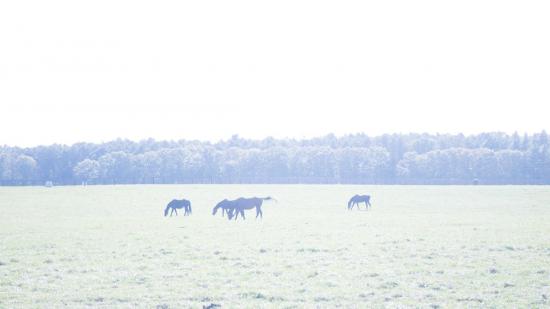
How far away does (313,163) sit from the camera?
137m

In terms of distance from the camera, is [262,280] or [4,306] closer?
[4,306]

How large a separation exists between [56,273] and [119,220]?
19.6 meters

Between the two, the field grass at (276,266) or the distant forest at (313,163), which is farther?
the distant forest at (313,163)

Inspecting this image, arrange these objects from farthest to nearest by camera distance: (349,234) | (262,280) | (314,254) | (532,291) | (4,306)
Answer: (349,234) < (314,254) < (262,280) < (532,291) < (4,306)

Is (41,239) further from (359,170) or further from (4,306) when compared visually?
(359,170)

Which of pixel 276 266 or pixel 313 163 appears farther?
pixel 313 163

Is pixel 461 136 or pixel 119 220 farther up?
pixel 461 136

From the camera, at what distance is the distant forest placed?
122312 mm

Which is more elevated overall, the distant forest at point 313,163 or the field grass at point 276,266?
the distant forest at point 313,163

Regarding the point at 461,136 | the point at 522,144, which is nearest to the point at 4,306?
the point at 522,144

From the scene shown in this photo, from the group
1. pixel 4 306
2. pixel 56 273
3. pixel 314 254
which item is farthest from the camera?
pixel 314 254

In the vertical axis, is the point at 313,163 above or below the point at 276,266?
above

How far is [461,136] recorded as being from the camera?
154625 mm

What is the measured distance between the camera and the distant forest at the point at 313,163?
122312mm
